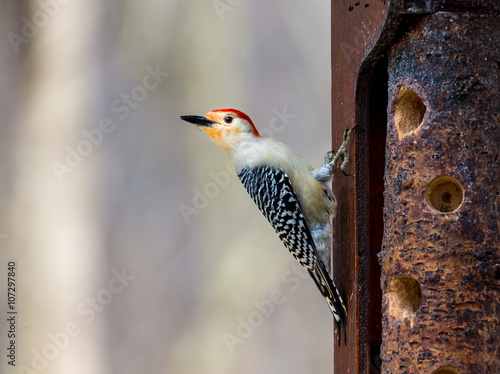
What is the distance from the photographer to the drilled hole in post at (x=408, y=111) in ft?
9.52

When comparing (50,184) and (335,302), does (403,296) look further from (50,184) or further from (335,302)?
(50,184)

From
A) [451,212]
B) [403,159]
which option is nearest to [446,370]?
[451,212]

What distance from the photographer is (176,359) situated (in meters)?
6.09

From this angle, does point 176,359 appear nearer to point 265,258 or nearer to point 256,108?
point 265,258

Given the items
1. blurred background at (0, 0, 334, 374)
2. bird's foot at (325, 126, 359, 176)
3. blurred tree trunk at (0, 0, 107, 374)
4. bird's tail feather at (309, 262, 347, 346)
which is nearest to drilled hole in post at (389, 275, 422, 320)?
bird's tail feather at (309, 262, 347, 346)

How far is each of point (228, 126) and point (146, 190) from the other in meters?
2.29

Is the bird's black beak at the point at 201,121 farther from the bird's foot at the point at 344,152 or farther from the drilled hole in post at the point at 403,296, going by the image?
the drilled hole in post at the point at 403,296

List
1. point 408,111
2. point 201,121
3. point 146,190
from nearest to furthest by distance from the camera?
1. point 408,111
2. point 201,121
3. point 146,190

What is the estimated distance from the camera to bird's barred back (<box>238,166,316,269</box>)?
370 cm

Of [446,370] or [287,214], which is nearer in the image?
[446,370]

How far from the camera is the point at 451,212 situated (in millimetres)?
2705

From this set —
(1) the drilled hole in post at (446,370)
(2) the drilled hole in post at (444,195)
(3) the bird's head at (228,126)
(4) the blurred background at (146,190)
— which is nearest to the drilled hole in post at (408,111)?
(2) the drilled hole in post at (444,195)

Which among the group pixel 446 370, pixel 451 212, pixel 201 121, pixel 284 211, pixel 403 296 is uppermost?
pixel 201 121

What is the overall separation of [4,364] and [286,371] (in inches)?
89.1
